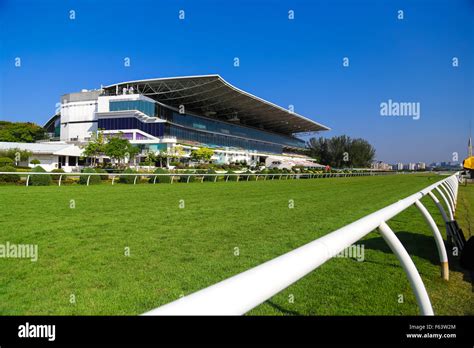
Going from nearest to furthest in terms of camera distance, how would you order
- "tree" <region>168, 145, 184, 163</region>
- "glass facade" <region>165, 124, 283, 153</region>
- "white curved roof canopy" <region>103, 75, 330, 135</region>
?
"tree" <region>168, 145, 184, 163</region> → "white curved roof canopy" <region>103, 75, 330, 135</region> → "glass facade" <region>165, 124, 283, 153</region>

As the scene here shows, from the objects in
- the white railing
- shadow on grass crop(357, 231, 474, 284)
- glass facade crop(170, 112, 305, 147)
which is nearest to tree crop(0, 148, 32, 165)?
glass facade crop(170, 112, 305, 147)

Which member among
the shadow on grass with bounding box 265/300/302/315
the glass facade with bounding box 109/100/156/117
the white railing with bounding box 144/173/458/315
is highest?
the glass facade with bounding box 109/100/156/117

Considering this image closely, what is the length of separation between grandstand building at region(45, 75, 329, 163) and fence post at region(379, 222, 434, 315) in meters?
57.7

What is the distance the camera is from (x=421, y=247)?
5.69 m

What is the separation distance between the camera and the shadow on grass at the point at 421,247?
477cm

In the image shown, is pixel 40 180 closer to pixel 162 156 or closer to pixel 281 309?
pixel 281 309

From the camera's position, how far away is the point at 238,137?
83.0 m

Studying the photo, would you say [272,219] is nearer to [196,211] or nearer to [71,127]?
[196,211]

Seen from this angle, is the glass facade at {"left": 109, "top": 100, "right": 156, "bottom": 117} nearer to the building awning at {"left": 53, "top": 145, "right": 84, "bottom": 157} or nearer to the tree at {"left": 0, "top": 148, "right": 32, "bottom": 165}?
the building awning at {"left": 53, "top": 145, "right": 84, "bottom": 157}

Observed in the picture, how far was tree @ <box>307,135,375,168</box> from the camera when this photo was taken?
9831cm

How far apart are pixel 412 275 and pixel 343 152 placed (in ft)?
335

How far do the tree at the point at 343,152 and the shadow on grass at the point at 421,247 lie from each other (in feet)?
298
